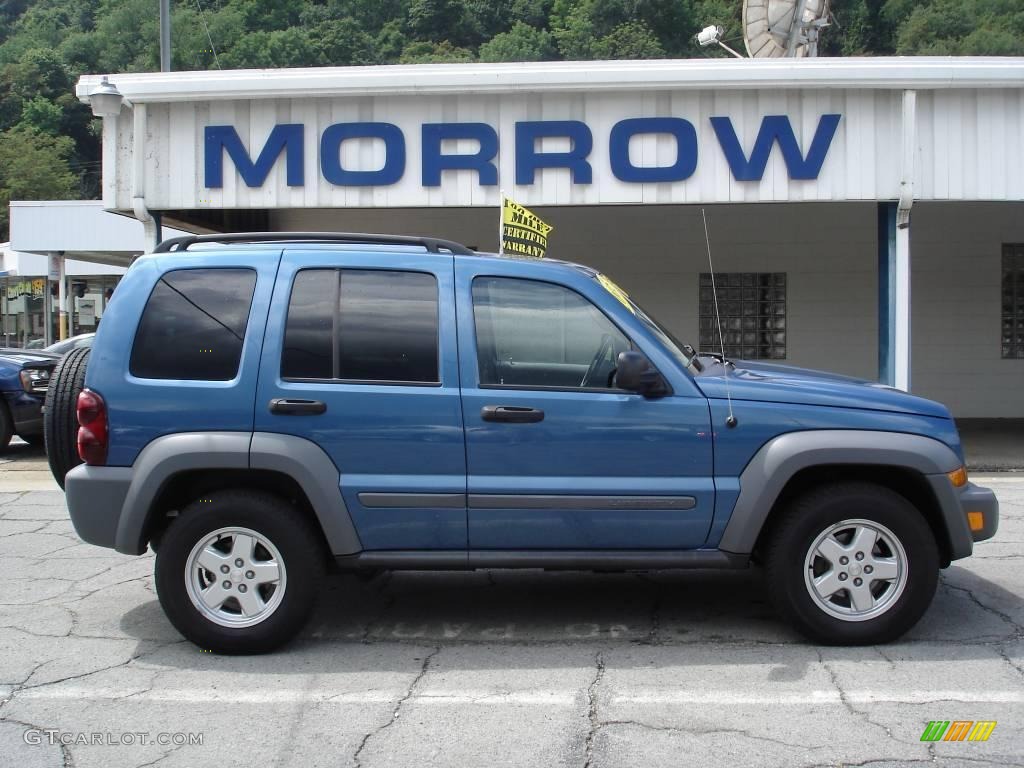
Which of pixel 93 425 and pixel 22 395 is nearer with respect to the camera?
pixel 93 425

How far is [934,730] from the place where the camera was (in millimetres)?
3824

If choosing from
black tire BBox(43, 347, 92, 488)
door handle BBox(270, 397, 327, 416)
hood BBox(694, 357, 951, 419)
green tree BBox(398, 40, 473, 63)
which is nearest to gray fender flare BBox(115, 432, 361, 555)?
door handle BBox(270, 397, 327, 416)

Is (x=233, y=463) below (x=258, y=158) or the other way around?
below

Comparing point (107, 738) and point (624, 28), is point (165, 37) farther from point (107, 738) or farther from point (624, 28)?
point (624, 28)

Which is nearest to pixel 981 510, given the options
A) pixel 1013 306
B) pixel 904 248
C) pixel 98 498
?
pixel 98 498

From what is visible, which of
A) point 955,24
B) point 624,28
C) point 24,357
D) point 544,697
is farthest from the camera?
point 624,28

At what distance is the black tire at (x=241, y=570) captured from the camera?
15.0ft

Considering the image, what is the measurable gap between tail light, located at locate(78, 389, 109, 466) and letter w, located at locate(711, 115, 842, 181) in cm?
810

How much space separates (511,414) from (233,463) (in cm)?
131

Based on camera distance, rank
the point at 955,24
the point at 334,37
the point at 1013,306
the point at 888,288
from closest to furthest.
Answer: the point at 888,288, the point at 1013,306, the point at 955,24, the point at 334,37

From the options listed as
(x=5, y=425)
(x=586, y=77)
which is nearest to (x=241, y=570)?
(x=586, y=77)

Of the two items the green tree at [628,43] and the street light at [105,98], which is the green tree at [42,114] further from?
the street light at [105,98]

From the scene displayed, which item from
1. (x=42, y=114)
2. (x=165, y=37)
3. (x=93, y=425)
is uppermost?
(x=42, y=114)

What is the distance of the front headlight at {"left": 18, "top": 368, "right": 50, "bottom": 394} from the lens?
11141 millimetres
